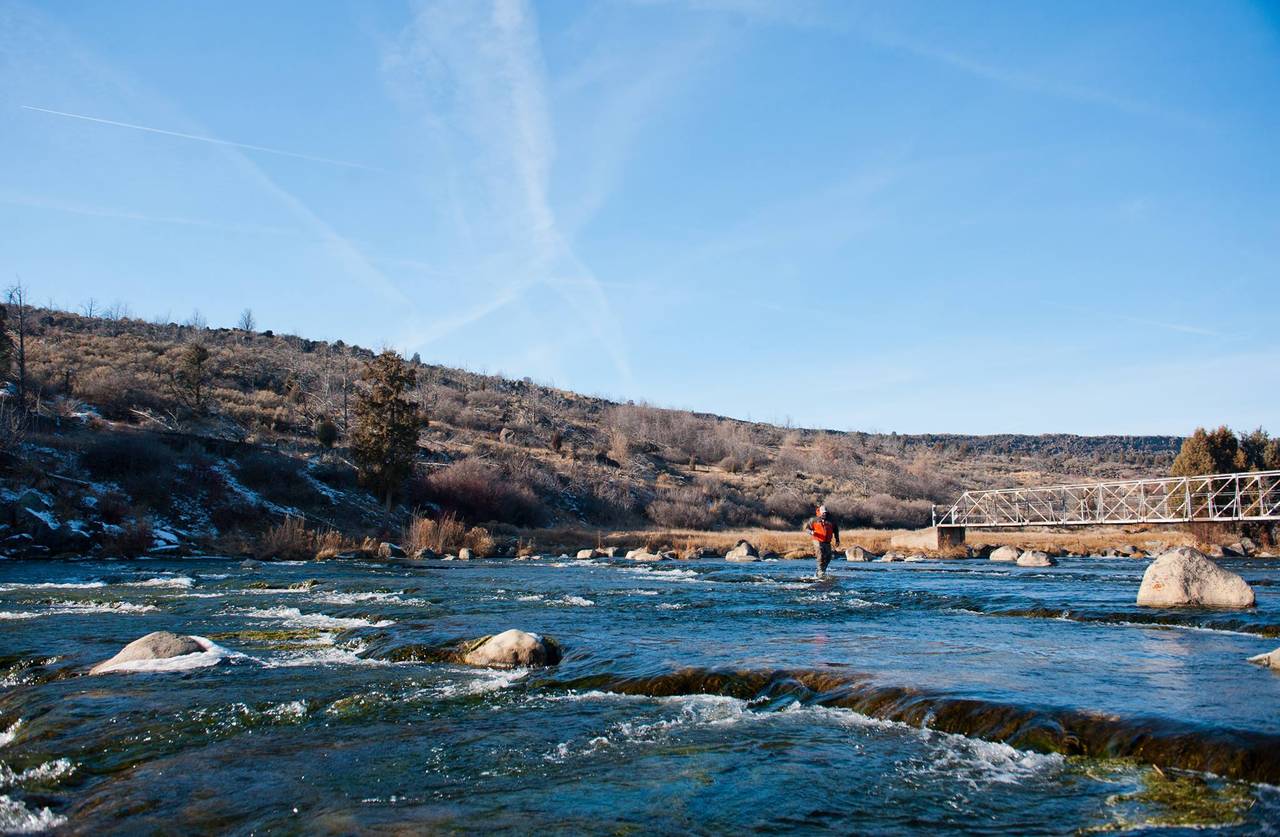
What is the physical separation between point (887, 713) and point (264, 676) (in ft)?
24.8

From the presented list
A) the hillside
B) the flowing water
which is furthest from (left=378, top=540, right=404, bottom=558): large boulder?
the flowing water

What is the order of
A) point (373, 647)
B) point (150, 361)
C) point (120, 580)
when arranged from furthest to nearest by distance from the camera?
1. point (150, 361)
2. point (120, 580)
3. point (373, 647)

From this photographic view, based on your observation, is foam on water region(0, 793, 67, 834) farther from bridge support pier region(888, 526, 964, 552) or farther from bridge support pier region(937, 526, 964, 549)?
bridge support pier region(937, 526, 964, 549)

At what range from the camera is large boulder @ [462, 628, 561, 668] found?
37.7 ft

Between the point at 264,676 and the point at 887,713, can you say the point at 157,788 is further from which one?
the point at 887,713

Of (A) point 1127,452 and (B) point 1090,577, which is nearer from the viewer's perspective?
(B) point 1090,577

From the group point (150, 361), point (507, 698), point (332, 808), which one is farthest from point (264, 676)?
point (150, 361)

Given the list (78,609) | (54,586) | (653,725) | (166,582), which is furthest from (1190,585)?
(54,586)

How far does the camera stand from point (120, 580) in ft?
73.8

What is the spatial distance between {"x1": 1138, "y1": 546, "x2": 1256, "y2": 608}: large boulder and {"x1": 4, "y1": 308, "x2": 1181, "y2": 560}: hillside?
3192 centimetres

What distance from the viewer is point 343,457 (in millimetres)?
52312

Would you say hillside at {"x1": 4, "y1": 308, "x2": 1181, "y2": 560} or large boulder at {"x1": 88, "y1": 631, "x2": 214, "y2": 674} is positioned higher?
hillside at {"x1": 4, "y1": 308, "x2": 1181, "y2": 560}

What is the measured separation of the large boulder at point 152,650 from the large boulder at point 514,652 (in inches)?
147

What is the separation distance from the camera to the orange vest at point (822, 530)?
24.4 m
